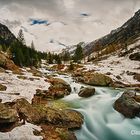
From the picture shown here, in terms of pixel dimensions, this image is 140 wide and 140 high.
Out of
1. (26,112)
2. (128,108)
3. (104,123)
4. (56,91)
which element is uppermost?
(56,91)

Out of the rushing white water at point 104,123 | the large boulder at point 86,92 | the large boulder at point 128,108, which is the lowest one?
the rushing white water at point 104,123

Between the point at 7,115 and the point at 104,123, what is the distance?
40.9 ft

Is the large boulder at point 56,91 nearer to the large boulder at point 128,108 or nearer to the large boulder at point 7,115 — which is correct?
the large boulder at point 128,108

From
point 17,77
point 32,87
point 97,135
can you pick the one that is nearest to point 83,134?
point 97,135

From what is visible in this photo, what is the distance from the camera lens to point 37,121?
94.0ft

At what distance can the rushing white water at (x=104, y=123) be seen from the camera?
30.3 m

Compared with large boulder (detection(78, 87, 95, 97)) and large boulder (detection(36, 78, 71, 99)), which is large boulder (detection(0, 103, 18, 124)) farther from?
large boulder (detection(78, 87, 95, 97))

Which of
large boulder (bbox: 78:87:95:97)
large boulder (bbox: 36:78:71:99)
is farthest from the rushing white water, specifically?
large boulder (bbox: 78:87:95:97)

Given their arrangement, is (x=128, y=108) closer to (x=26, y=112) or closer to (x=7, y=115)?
(x=26, y=112)

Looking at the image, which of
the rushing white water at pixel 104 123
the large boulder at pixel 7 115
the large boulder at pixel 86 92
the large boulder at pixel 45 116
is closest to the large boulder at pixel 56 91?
the large boulder at pixel 86 92

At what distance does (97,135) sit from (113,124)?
3.57 metres

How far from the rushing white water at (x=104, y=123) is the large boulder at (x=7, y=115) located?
22.8 ft

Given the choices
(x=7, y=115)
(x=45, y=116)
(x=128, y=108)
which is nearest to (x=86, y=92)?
(x=128, y=108)

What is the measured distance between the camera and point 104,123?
33.6 meters
